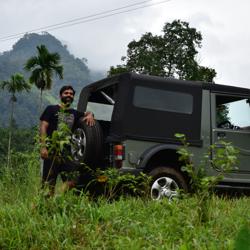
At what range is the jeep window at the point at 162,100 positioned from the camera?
239 inches

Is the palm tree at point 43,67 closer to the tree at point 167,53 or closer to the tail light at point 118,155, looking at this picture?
the tree at point 167,53

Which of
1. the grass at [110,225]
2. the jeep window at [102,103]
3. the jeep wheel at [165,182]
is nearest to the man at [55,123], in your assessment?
the grass at [110,225]

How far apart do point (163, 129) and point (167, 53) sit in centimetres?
3176

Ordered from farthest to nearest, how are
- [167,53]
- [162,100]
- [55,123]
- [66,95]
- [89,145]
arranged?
[167,53] → [162,100] → [89,145] → [55,123] → [66,95]

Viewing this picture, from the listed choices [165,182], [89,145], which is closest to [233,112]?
[165,182]

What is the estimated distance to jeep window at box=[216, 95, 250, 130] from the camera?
6.63 metres

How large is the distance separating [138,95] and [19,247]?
316 cm

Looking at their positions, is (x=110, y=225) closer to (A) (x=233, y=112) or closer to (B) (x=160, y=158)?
(B) (x=160, y=158)

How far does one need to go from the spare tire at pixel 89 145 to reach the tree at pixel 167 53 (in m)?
28.5

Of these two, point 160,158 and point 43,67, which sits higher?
point 43,67

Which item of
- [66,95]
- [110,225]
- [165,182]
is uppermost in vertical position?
[66,95]

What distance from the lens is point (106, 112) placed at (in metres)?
7.11

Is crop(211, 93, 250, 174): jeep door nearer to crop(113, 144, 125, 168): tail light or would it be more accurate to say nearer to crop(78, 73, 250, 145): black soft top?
crop(78, 73, 250, 145): black soft top

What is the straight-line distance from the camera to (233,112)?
6.81m
